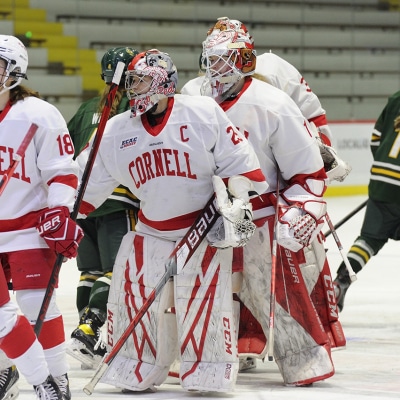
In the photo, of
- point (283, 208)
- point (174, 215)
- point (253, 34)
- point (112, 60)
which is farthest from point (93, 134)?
point (253, 34)

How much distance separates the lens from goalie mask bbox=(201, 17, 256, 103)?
3.90m

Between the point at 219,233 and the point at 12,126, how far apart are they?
726 mm

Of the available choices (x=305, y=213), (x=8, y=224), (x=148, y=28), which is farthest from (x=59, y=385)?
(x=148, y=28)

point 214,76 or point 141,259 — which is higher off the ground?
point 214,76

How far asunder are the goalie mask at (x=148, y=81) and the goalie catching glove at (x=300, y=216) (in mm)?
522

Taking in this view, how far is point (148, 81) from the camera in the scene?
3662 millimetres

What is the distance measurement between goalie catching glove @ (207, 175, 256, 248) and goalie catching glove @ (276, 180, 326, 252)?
0.17 metres

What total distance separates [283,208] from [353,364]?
753mm

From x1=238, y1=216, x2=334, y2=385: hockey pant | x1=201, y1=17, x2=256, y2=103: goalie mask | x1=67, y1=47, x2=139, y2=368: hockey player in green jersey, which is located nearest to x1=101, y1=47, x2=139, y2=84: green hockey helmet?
x1=67, y1=47, x2=139, y2=368: hockey player in green jersey

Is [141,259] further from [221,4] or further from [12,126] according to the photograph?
[221,4]

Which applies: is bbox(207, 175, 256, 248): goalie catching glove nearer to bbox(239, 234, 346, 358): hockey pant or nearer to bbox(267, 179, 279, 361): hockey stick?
bbox(267, 179, 279, 361): hockey stick

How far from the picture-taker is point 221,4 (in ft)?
39.3

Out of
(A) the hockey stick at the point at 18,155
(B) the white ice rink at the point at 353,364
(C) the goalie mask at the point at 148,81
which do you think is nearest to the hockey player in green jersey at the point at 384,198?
(B) the white ice rink at the point at 353,364

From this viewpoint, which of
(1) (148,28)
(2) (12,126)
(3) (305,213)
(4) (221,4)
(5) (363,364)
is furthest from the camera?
(4) (221,4)
